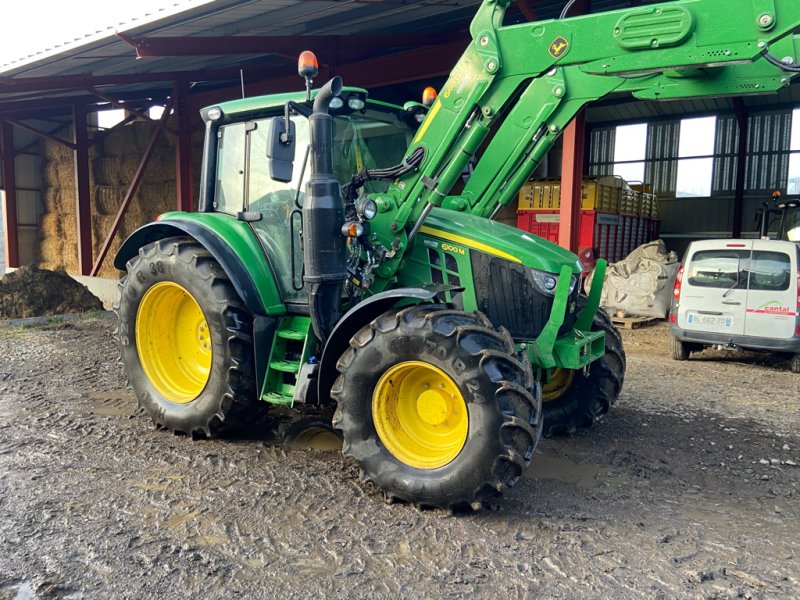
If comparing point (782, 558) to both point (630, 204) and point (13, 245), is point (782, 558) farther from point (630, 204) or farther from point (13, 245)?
point (13, 245)

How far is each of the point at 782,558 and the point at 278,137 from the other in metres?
3.38

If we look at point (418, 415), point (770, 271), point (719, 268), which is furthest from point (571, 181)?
point (418, 415)

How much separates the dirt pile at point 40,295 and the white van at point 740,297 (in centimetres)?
962

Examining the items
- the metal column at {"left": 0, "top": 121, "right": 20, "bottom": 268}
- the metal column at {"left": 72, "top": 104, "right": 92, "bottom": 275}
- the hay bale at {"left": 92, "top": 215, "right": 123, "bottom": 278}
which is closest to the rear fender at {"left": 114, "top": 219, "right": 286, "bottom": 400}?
the metal column at {"left": 72, "top": 104, "right": 92, "bottom": 275}

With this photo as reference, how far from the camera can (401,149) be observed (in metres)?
4.68

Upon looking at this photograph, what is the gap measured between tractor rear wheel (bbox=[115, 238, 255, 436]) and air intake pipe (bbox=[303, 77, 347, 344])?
0.69 meters

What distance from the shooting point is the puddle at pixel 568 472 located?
13.3ft

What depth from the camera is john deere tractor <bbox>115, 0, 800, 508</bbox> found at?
3.38 m

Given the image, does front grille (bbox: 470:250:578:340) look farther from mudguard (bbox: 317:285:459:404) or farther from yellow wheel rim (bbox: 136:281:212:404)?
yellow wheel rim (bbox: 136:281:212:404)

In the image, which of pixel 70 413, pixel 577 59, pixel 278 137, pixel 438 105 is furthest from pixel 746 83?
pixel 70 413

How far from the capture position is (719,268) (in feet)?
26.3

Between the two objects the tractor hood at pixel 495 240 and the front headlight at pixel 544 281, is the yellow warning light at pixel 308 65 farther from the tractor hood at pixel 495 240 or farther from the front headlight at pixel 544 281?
the front headlight at pixel 544 281

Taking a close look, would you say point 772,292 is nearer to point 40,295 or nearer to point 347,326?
point 347,326

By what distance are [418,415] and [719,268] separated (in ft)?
19.1
